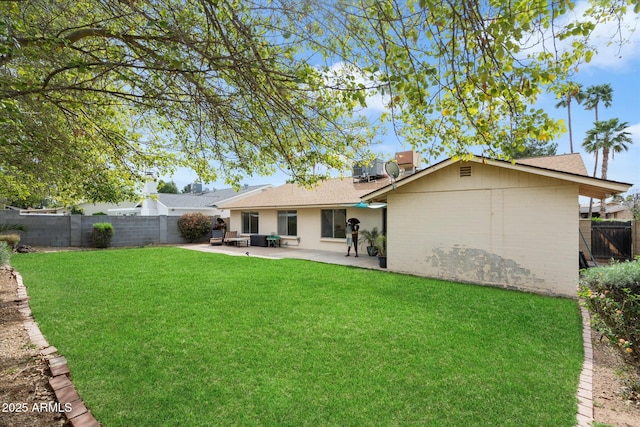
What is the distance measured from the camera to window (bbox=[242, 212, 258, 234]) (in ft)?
65.0

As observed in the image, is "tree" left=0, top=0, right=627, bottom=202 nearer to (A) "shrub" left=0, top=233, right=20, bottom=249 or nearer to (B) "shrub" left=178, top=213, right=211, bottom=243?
(A) "shrub" left=0, top=233, right=20, bottom=249

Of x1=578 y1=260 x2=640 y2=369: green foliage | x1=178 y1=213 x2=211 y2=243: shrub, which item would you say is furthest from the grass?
x1=178 y1=213 x2=211 y2=243: shrub

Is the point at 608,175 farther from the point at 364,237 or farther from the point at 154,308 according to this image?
the point at 154,308

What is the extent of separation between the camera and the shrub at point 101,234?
16703 millimetres

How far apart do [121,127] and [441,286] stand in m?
8.36

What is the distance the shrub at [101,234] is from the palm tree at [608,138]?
124ft

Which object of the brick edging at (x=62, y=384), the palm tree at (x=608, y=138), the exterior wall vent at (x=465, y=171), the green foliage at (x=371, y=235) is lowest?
the brick edging at (x=62, y=384)

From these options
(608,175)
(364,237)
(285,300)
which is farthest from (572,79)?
(608,175)

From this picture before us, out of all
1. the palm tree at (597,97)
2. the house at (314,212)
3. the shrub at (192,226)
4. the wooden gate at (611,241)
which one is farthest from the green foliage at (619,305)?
the palm tree at (597,97)

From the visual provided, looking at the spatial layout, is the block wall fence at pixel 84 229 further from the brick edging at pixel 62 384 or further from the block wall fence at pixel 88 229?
the brick edging at pixel 62 384

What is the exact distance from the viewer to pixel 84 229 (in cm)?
1702

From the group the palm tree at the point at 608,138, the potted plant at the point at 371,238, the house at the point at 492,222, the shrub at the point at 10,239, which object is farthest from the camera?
the palm tree at the point at 608,138

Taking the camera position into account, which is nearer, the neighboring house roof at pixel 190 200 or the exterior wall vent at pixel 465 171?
the exterior wall vent at pixel 465 171

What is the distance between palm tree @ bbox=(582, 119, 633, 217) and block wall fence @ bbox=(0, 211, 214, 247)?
3558 cm
